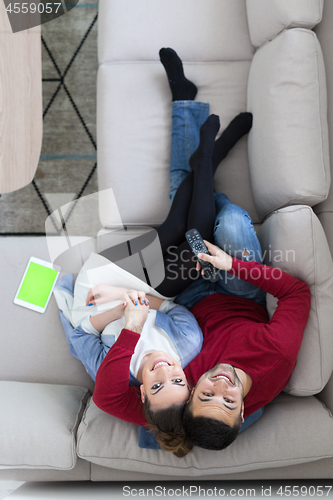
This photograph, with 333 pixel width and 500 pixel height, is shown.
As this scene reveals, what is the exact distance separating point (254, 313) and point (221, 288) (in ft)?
0.49

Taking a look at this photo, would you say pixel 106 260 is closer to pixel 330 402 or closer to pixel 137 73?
pixel 137 73

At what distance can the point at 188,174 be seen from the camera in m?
1.38

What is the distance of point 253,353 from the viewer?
1106 millimetres

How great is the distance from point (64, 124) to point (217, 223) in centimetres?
102

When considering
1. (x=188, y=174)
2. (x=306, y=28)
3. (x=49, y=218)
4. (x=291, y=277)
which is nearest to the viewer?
(x=291, y=277)

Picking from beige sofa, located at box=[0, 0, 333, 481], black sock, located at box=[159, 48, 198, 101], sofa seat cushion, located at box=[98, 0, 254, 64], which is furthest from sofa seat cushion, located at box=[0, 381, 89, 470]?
sofa seat cushion, located at box=[98, 0, 254, 64]

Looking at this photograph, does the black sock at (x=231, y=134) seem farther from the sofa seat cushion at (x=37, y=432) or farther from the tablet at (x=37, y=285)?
the sofa seat cushion at (x=37, y=432)

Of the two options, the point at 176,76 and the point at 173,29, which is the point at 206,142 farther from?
the point at 173,29

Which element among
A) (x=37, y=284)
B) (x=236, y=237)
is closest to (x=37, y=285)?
(x=37, y=284)

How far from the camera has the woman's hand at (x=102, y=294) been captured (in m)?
1.26

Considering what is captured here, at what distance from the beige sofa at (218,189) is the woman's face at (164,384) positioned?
21cm

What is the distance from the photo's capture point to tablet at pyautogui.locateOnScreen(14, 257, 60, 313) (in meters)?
1.34

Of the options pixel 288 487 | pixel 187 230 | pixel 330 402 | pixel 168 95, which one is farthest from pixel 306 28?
pixel 288 487

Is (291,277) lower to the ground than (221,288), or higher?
higher
